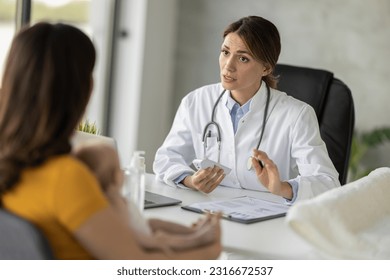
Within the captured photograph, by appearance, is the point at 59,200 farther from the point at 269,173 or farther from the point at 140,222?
the point at 269,173

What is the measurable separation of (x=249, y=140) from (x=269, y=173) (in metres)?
0.49

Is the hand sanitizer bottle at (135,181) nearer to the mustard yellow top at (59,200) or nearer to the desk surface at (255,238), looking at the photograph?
the desk surface at (255,238)

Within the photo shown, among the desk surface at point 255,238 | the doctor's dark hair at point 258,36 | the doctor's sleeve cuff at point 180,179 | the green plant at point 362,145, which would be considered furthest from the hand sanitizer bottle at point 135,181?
the green plant at point 362,145

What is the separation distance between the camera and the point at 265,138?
8.89 feet

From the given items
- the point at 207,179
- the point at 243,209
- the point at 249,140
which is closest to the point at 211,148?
the point at 249,140

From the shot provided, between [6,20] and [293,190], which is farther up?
[6,20]

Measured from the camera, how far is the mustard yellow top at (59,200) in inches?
47.8

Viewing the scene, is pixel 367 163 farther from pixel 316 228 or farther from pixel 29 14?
pixel 316 228

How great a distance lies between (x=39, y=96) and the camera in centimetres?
126

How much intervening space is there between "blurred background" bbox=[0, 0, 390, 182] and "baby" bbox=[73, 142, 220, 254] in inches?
112

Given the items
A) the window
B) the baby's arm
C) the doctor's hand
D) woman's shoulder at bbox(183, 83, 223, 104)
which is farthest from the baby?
the window

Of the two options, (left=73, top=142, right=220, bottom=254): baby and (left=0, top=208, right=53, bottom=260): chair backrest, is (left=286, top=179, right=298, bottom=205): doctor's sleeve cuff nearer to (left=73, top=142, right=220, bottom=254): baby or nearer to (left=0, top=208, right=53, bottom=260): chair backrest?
(left=73, top=142, right=220, bottom=254): baby

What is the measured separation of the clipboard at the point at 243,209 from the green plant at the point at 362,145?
2.27 metres

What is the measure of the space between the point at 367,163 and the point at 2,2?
252 centimetres
